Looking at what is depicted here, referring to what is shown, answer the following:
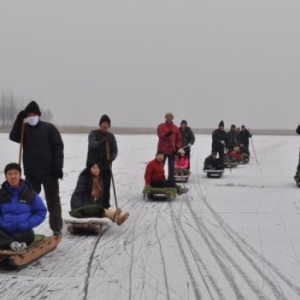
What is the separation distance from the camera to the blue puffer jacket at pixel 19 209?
5.82 metres

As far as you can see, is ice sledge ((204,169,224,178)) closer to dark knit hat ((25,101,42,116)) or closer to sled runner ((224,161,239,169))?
sled runner ((224,161,239,169))

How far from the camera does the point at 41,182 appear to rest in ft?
22.7

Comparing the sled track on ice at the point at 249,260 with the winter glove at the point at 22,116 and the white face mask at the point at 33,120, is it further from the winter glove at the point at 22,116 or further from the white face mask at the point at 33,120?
the winter glove at the point at 22,116

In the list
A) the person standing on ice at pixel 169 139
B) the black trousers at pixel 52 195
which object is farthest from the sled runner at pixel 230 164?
the black trousers at pixel 52 195

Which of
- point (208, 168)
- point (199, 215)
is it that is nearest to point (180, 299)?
point (199, 215)

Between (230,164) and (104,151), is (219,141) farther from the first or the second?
(104,151)

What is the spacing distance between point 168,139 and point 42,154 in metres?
5.86

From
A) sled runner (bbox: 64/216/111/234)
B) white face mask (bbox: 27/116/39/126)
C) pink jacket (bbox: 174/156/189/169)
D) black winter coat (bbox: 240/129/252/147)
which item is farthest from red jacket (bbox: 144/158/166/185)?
black winter coat (bbox: 240/129/252/147)

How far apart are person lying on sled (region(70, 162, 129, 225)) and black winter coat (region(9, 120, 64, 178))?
96cm

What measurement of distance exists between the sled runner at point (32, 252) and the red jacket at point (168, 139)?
20.2ft

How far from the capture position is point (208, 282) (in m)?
5.26

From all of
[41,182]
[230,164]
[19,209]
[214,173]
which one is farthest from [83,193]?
[230,164]

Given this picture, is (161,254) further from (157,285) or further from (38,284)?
(38,284)

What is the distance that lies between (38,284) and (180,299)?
140 centimetres
